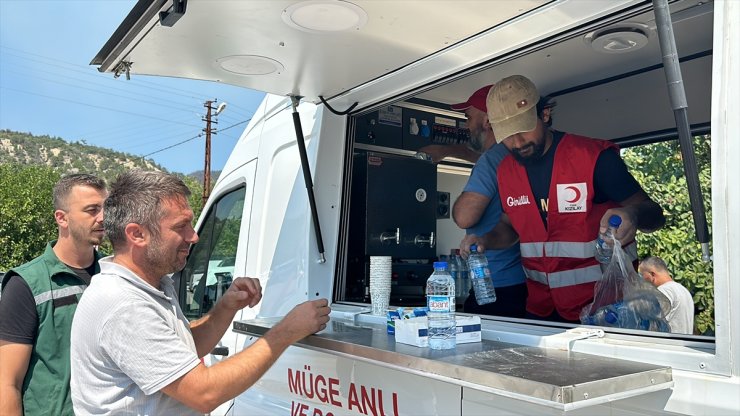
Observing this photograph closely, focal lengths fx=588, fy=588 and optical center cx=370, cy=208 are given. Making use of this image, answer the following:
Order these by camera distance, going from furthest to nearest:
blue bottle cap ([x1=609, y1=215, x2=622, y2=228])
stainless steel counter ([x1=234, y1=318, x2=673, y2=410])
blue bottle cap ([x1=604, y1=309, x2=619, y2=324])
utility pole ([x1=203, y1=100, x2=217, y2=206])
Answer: utility pole ([x1=203, y1=100, x2=217, y2=206]), blue bottle cap ([x1=609, y1=215, x2=622, y2=228]), blue bottle cap ([x1=604, y1=309, x2=619, y2=324]), stainless steel counter ([x1=234, y1=318, x2=673, y2=410])

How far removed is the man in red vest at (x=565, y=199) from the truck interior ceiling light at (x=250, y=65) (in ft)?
3.32

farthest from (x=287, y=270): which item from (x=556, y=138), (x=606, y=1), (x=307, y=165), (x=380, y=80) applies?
(x=606, y=1)

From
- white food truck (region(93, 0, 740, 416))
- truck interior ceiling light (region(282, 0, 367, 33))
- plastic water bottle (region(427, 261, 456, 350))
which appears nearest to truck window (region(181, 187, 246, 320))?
white food truck (region(93, 0, 740, 416))

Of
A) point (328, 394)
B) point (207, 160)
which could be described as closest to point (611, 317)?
point (328, 394)

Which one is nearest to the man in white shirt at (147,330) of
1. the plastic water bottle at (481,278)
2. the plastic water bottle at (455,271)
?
the plastic water bottle at (481,278)

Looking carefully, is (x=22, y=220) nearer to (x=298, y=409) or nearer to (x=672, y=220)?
(x=298, y=409)

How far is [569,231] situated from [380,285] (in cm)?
90

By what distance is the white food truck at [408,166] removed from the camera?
1326 mm

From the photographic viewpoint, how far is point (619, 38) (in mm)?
2773

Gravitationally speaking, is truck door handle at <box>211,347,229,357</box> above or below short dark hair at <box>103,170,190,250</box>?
below

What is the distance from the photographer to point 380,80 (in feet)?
8.28

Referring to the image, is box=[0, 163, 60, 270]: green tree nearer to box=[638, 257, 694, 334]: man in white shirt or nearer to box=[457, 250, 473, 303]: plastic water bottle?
box=[457, 250, 473, 303]: plastic water bottle

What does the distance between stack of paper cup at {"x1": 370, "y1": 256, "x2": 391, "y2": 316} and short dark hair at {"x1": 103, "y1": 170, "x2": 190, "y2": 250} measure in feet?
3.13

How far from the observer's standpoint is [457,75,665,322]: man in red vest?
8.66 ft
